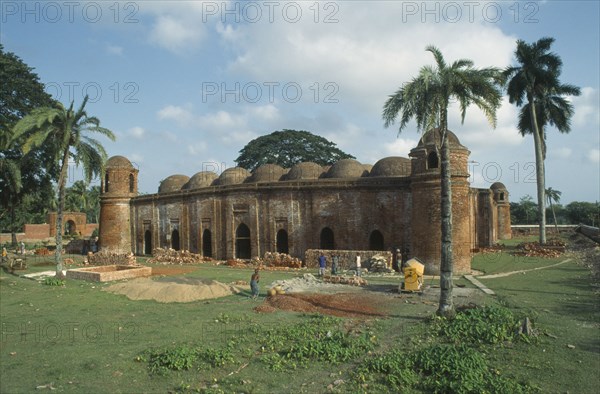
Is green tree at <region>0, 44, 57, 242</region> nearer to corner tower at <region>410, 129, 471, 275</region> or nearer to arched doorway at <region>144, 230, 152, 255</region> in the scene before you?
arched doorway at <region>144, 230, 152, 255</region>

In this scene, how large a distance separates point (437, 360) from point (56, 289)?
1454 centimetres

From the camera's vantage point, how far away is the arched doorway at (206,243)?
2991 centimetres

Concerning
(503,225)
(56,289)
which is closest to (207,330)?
(56,289)

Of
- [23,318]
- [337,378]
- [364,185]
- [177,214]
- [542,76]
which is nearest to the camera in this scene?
[337,378]

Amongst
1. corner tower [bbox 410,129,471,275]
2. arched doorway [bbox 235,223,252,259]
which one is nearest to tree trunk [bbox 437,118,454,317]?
corner tower [bbox 410,129,471,275]

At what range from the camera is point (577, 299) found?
13.5 m

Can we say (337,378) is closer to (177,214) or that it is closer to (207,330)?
(207,330)

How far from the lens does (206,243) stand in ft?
99.1

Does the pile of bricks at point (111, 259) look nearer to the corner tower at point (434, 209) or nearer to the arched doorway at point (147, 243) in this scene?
the arched doorway at point (147, 243)

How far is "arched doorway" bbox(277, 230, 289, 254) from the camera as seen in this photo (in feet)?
88.0

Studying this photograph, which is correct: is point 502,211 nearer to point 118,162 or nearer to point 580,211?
point 580,211

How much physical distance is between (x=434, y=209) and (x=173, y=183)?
23.1 meters

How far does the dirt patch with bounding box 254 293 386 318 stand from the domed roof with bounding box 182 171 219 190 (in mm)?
20579

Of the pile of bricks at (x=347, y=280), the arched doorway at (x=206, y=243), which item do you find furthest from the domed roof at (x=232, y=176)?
the pile of bricks at (x=347, y=280)
